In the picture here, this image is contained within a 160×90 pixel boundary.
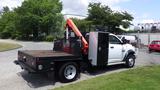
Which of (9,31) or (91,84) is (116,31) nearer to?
(9,31)

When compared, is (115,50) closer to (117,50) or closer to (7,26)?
(117,50)

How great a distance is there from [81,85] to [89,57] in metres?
2.47

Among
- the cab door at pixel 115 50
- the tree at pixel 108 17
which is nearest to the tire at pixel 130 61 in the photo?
the cab door at pixel 115 50

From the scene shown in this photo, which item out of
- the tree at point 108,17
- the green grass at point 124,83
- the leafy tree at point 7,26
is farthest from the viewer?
the leafy tree at point 7,26

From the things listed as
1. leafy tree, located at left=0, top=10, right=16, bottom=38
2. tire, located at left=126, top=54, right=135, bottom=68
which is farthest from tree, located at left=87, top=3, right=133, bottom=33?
tire, located at left=126, top=54, right=135, bottom=68

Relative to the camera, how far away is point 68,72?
10492 mm

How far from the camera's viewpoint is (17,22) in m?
58.9

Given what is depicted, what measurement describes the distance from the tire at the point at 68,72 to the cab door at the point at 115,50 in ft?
7.91

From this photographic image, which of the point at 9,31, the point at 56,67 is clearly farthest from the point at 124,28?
the point at 56,67

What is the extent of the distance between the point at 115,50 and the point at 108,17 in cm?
4054

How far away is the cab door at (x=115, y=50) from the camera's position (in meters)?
12.5

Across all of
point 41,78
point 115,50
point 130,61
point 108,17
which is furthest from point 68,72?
point 108,17

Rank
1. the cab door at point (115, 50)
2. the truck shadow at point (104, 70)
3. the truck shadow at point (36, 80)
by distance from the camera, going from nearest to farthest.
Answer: the truck shadow at point (36, 80), the truck shadow at point (104, 70), the cab door at point (115, 50)

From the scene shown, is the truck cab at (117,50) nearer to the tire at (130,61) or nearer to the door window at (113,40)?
the door window at (113,40)
